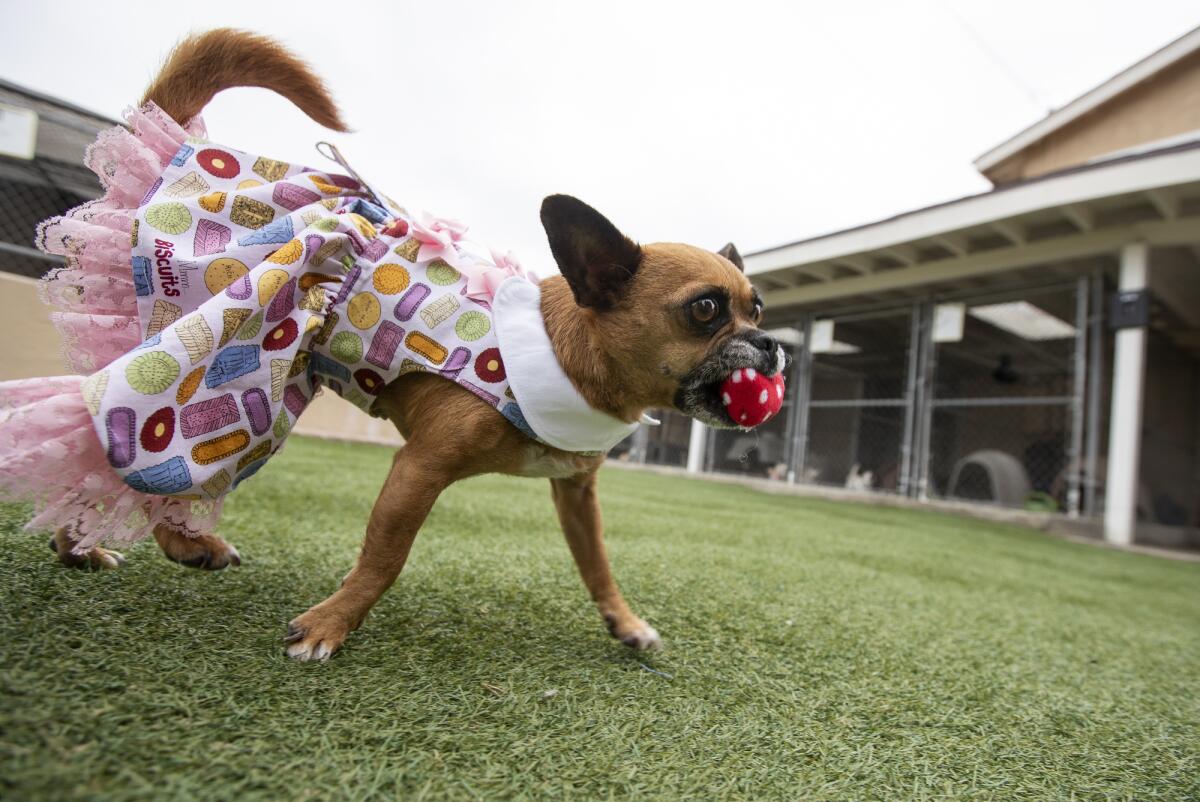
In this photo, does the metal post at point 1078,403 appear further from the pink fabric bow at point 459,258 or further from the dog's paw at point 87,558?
the dog's paw at point 87,558

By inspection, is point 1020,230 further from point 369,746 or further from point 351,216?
point 369,746

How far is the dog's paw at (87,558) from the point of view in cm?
114

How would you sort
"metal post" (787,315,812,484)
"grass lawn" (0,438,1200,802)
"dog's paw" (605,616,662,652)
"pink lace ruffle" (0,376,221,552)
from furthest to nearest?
1. "metal post" (787,315,812,484)
2. "dog's paw" (605,616,662,652)
3. "pink lace ruffle" (0,376,221,552)
4. "grass lawn" (0,438,1200,802)

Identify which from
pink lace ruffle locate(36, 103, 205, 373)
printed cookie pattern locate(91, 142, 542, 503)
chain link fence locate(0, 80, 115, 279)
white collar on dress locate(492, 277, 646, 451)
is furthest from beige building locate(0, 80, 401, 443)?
white collar on dress locate(492, 277, 646, 451)

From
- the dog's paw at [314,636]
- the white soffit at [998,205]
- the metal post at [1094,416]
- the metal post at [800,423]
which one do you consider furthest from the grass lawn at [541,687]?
the metal post at [800,423]

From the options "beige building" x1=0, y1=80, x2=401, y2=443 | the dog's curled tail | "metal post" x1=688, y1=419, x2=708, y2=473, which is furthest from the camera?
"metal post" x1=688, y1=419, x2=708, y2=473

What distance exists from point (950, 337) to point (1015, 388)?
2.57 metres

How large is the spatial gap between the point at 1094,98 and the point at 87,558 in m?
9.88

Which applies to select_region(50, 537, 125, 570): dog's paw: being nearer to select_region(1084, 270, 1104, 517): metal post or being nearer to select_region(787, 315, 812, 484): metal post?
select_region(1084, 270, 1104, 517): metal post

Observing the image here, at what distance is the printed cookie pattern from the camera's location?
0.88m

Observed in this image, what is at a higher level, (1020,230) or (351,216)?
(1020,230)

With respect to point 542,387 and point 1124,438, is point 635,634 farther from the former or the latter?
point 1124,438

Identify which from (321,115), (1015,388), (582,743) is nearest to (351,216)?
(321,115)

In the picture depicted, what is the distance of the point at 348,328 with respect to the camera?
112 centimetres
